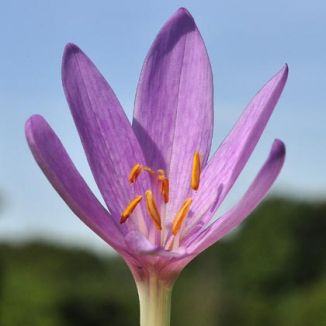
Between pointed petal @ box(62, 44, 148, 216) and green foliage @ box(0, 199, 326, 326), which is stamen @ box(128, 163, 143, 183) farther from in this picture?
green foliage @ box(0, 199, 326, 326)

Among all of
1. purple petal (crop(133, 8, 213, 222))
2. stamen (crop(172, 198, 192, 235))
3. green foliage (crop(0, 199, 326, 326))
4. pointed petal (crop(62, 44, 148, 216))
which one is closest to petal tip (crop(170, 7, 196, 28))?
purple petal (crop(133, 8, 213, 222))

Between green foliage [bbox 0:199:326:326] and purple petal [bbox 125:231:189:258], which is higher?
purple petal [bbox 125:231:189:258]

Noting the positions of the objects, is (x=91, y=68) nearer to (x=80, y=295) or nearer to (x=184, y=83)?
(x=184, y=83)

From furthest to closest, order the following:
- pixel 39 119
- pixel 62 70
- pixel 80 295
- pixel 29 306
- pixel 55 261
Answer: pixel 55 261 → pixel 80 295 → pixel 29 306 → pixel 62 70 → pixel 39 119

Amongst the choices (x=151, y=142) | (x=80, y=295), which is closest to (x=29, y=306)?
(x=80, y=295)

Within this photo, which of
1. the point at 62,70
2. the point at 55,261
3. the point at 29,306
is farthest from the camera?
the point at 55,261

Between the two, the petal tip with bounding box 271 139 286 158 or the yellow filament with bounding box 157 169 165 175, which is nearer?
the petal tip with bounding box 271 139 286 158

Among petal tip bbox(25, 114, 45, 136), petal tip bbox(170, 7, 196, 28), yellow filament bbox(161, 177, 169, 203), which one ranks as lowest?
yellow filament bbox(161, 177, 169, 203)
